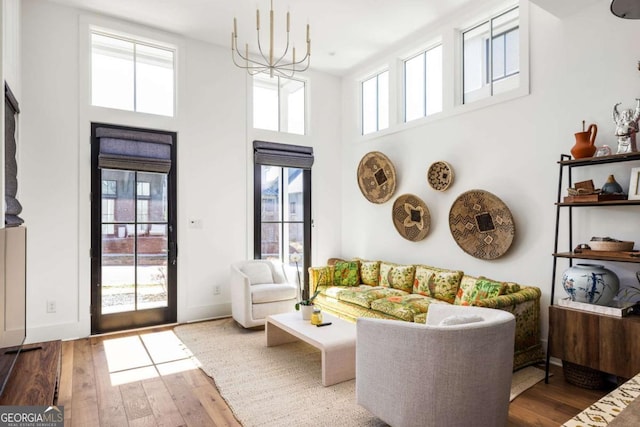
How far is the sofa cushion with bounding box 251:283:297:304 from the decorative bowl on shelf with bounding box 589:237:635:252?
297 centimetres

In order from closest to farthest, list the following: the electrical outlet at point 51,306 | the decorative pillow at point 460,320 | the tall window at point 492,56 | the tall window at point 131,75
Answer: the decorative pillow at point 460,320
the tall window at point 492,56
the electrical outlet at point 51,306
the tall window at point 131,75

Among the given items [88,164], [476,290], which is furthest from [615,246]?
[88,164]

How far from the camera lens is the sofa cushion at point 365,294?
401cm

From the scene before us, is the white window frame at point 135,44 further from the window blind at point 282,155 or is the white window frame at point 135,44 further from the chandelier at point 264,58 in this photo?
the window blind at point 282,155

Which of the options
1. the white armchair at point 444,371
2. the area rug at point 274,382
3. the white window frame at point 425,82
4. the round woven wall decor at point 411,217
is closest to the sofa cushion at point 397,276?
the round woven wall decor at point 411,217

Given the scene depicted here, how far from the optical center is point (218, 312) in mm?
4797

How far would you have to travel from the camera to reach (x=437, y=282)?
3.96 meters

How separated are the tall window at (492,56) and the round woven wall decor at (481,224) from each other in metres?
1.16

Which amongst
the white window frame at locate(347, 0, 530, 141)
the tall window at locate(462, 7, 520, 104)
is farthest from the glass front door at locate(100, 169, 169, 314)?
the tall window at locate(462, 7, 520, 104)

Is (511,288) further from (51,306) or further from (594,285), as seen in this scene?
(51,306)

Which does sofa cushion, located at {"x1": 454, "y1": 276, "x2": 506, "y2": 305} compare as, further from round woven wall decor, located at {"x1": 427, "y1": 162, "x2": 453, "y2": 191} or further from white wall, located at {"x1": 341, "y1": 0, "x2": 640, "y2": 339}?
round woven wall decor, located at {"x1": 427, "y1": 162, "x2": 453, "y2": 191}

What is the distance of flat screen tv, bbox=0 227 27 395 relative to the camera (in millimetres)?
1973

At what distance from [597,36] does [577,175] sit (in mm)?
1135

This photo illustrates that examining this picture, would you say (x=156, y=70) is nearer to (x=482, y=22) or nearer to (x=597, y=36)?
(x=482, y=22)
